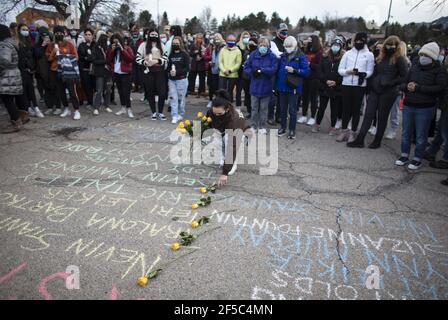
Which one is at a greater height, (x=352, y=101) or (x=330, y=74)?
(x=330, y=74)

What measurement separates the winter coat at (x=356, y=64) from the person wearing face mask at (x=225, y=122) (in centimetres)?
285

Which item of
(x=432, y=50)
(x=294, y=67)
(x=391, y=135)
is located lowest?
(x=391, y=135)

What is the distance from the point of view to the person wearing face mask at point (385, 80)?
568 centimetres

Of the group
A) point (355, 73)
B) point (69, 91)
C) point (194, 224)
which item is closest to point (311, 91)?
point (355, 73)

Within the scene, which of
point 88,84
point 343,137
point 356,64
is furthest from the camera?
point 88,84

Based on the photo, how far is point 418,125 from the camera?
5.31 m

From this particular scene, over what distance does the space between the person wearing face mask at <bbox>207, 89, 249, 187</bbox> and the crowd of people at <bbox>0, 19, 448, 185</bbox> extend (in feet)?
0.28

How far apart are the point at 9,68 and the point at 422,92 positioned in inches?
292

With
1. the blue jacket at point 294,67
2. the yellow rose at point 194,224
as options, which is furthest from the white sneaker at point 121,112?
the yellow rose at point 194,224

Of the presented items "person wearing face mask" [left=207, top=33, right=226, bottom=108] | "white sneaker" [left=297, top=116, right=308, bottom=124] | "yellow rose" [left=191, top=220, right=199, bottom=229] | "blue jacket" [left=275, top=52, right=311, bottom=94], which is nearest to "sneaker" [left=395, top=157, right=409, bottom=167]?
"blue jacket" [left=275, top=52, right=311, bottom=94]

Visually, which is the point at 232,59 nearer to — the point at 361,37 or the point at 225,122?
A: the point at 361,37

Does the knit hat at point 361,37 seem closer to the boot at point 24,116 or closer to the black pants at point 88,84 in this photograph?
the black pants at point 88,84

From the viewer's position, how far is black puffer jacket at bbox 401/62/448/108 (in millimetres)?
5031
